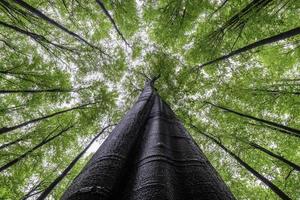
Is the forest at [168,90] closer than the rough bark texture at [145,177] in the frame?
No

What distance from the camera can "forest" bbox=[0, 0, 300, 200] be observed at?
257 inches

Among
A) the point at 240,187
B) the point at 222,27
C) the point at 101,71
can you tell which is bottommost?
the point at 240,187

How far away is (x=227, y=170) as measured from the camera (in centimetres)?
897

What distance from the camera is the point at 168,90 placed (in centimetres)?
987

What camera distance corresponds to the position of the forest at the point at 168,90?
6.54 m

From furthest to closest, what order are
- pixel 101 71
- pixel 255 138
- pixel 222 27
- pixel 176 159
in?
pixel 101 71 → pixel 255 138 → pixel 222 27 → pixel 176 159

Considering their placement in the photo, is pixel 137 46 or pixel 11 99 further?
pixel 137 46

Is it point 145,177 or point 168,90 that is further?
point 168,90

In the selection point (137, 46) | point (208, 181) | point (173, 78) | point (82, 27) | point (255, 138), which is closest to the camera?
point (208, 181)

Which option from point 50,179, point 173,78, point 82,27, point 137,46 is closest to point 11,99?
point 50,179

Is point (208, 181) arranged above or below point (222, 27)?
below

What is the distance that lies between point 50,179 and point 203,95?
25.7ft

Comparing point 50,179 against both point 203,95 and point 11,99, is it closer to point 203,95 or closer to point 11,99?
point 11,99

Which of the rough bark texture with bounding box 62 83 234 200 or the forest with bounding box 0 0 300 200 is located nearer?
A: the rough bark texture with bounding box 62 83 234 200
